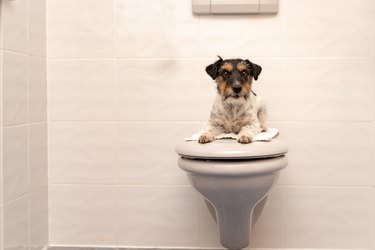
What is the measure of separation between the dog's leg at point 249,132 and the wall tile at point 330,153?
32 cm

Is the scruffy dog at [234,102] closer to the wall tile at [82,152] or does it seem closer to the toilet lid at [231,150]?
the toilet lid at [231,150]

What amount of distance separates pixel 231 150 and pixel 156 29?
2.72ft

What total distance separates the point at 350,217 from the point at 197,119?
0.85 metres

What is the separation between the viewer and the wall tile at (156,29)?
1.83m

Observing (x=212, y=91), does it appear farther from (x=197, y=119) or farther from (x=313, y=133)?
(x=313, y=133)

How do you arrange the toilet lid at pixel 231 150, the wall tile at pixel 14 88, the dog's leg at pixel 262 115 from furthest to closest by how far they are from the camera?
the dog's leg at pixel 262 115
the wall tile at pixel 14 88
the toilet lid at pixel 231 150

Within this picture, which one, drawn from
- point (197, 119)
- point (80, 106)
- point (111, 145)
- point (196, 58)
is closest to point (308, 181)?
point (197, 119)

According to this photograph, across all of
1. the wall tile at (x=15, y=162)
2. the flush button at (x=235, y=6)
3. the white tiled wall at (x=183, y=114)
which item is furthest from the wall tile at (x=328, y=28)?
the wall tile at (x=15, y=162)

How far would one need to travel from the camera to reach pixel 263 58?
5.97 ft

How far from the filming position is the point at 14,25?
1.56m

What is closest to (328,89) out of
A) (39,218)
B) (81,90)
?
(81,90)

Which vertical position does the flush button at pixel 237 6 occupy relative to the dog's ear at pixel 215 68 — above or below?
above

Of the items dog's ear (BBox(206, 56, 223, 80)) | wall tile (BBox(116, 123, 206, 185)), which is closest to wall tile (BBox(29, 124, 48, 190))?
wall tile (BBox(116, 123, 206, 185))

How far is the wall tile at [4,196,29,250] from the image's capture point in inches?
59.5
